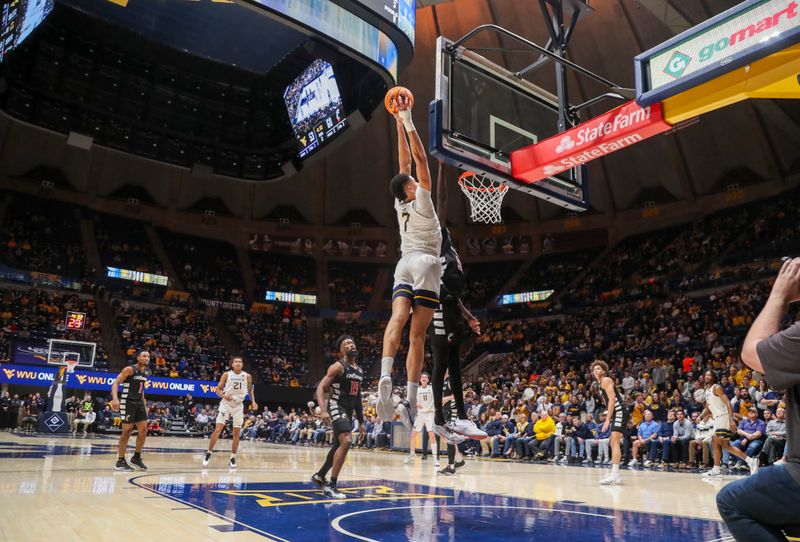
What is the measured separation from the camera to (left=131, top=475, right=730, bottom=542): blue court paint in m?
5.02

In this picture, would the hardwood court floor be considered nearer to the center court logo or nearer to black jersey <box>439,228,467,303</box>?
black jersey <box>439,228,467,303</box>

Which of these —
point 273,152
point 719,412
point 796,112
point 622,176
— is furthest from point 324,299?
point 719,412

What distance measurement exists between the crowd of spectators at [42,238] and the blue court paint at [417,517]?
25.0 metres

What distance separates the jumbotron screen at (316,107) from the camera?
68.6ft

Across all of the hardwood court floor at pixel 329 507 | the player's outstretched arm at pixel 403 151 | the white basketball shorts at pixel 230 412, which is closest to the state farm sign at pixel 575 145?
the player's outstretched arm at pixel 403 151

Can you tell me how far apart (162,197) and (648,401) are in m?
27.3

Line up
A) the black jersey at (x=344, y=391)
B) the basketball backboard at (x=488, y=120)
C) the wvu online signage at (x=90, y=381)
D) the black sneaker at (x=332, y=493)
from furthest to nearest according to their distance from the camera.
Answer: the wvu online signage at (x=90, y=381)
the black jersey at (x=344, y=391)
the basketball backboard at (x=488, y=120)
the black sneaker at (x=332, y=493)

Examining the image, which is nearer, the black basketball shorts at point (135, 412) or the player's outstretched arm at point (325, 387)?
the player's outstretched arm at point (325, 387)

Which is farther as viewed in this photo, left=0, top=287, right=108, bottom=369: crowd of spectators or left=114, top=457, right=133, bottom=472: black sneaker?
left=0, top=287, right=108, bottom=369: crowd of spectators

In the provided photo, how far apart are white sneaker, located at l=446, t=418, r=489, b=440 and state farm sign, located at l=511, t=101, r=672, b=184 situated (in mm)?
3600

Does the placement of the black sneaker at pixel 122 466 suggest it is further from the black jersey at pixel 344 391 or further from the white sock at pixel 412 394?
the white sock at pixel 412 394

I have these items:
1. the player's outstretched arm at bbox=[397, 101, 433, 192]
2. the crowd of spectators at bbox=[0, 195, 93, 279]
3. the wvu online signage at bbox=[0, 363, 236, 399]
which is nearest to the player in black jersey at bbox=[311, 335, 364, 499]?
the player's outstretched arm at bbox=[397, 101, 433, 192]

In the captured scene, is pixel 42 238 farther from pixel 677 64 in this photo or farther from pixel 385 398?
pixel 677 64

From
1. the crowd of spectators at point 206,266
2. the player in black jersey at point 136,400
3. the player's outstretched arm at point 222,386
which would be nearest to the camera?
the player in black jersey at point 136,400
